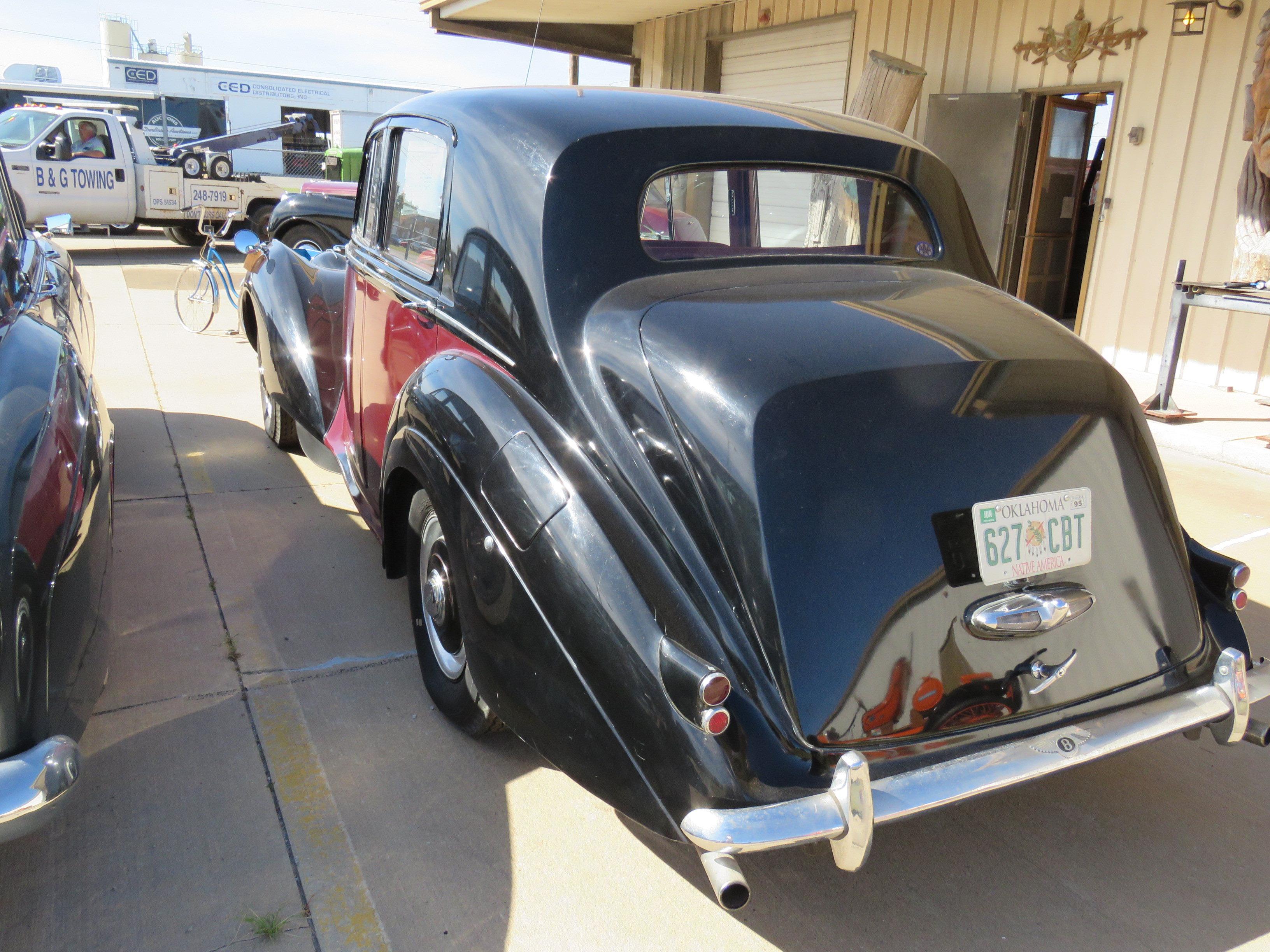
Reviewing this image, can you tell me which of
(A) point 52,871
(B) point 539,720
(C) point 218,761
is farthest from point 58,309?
(B) point 539,720

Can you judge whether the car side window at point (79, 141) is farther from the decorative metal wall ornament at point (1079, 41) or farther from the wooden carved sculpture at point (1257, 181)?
the wooden carved sculpture at point (1257, 181)

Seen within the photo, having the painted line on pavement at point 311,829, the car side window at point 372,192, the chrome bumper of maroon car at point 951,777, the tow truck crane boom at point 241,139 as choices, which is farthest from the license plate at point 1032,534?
the tow truck crane boom at point 241,139

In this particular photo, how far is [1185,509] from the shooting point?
5121 mm

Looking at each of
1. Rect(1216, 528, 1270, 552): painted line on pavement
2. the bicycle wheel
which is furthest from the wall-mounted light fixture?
the bicycle wheel

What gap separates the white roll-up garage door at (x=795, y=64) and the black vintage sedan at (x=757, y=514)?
784cm

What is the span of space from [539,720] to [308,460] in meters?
3.66

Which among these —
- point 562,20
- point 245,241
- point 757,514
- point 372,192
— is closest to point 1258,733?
point 757,514

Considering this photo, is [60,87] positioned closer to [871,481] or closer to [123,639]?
[123,639]

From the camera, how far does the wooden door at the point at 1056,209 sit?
917 cm

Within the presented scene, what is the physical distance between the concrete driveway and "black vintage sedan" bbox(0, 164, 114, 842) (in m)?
0.47

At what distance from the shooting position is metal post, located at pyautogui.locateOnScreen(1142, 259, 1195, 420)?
6.38 m

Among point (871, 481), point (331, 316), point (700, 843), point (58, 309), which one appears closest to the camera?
point (700, 843)

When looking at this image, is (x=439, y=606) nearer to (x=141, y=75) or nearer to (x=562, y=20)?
(x=562, y=20)

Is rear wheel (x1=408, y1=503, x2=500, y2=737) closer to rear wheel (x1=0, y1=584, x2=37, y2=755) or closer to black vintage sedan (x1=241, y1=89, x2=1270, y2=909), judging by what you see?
black vintage sedan (x1=241, y1=89, x2=1270, y2=909)
